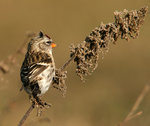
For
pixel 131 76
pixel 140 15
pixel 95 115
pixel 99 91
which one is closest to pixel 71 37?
pixel 131 76

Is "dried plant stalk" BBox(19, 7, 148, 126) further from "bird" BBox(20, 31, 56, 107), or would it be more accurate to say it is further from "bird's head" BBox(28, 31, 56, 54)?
"bird's head" BBox(28, 31, 56, 54)

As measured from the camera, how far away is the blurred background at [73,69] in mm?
8188

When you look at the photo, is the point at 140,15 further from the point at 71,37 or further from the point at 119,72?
the point at 71,37

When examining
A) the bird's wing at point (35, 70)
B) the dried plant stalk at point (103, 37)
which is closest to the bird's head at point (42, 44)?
the bird's wing at point (35, 70)

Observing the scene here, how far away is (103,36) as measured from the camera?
4.59 meters

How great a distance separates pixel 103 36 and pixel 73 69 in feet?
29.4

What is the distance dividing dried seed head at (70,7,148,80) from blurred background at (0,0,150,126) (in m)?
0.33

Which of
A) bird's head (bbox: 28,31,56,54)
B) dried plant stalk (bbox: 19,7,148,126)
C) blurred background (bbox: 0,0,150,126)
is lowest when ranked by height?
blurred background (bbox: 0,0,150,126)

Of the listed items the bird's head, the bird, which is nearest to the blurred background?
the bird

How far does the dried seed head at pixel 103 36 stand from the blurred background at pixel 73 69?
0.33 metres

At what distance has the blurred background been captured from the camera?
8.19 meters

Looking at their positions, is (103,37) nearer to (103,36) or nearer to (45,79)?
(103,36)

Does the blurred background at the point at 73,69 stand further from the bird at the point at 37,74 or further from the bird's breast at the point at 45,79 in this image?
the bird's breast at the point at 45,79

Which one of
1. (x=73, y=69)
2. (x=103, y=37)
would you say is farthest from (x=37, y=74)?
(x=73, y=69)
